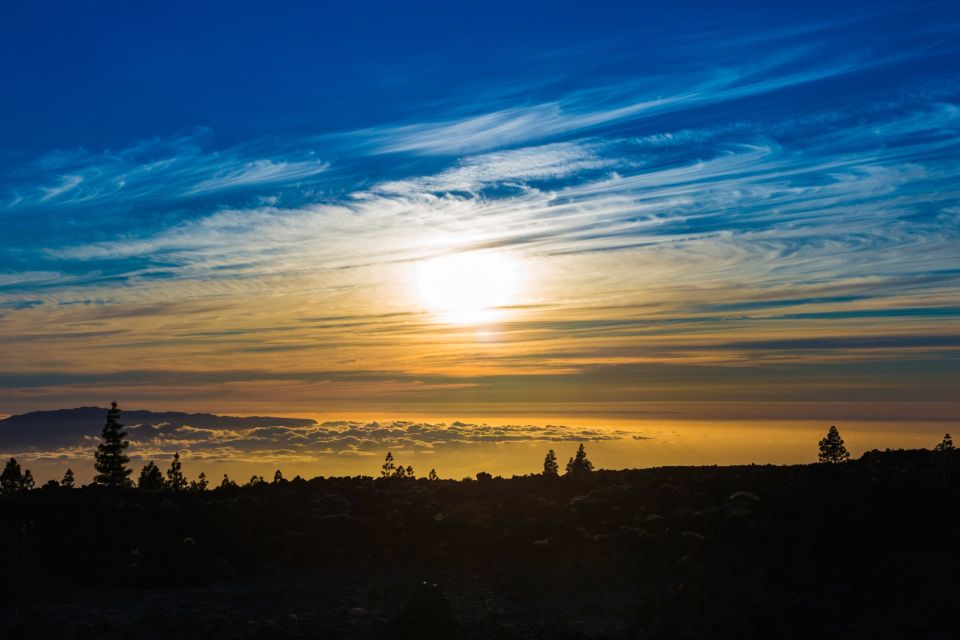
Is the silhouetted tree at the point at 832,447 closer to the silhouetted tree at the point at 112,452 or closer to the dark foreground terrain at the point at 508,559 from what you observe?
A: the dark foreground terrain at the point at 508,559

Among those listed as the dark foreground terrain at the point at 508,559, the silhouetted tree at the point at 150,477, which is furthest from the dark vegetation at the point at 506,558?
the silhouetted tree at the point at 150,477

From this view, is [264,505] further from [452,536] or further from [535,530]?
[535,530]

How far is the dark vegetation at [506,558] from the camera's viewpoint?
85.0ft

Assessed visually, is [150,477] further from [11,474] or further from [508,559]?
[508,559]

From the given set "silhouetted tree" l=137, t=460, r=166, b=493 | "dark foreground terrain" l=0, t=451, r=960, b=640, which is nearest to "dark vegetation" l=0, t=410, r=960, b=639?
"dark foreground terrain" l=0, t=451, r=960, b=640

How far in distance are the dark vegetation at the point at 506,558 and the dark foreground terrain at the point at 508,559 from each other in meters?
0.10

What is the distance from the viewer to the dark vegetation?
2591 cm

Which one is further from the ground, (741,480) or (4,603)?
(741,480)

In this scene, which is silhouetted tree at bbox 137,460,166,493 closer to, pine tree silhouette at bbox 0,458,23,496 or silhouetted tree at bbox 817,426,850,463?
pine tree silhouette at bbox 0,458,23,496

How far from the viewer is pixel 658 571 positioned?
32188 mm

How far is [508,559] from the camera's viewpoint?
35.2 metres

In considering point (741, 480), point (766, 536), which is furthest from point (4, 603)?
point (741, 480)

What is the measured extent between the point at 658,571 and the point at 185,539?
73.3 feet

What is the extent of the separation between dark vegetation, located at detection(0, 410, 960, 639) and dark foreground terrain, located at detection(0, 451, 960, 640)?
0.10 metres
